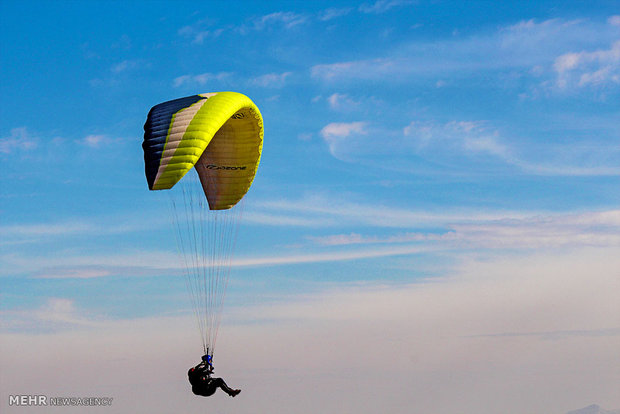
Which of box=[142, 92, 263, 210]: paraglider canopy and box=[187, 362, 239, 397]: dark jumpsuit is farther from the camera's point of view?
box=[187, 362, 239, 397]: dark jumpsuit

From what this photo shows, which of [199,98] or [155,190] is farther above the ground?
[199,98]

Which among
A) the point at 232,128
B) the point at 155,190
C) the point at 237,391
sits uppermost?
the point at 232,128

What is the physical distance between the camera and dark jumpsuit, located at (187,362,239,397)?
82.0 ft

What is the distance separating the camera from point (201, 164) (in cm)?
2967

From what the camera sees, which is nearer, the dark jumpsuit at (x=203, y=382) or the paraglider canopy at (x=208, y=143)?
the paraglider canopy at (x=208, y=143)

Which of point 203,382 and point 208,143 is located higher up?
point 208,143

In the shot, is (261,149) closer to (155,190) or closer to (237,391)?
(155,190)

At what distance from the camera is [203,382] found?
82.2ft

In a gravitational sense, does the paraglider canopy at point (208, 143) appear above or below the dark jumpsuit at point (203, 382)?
above

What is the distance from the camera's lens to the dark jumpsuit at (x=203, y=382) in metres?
25.0

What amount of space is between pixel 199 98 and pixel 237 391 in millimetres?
9782

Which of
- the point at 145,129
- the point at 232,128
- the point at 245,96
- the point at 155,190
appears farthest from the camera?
the point at 232,128

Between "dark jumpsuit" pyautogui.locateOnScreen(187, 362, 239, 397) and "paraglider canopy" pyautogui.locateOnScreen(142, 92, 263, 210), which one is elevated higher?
"paraglider canopy" pyautogui.locateOnScreen(142, 92, 263, 210)

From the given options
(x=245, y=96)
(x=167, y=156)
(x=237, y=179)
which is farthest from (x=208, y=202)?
(x=167, y=156)
